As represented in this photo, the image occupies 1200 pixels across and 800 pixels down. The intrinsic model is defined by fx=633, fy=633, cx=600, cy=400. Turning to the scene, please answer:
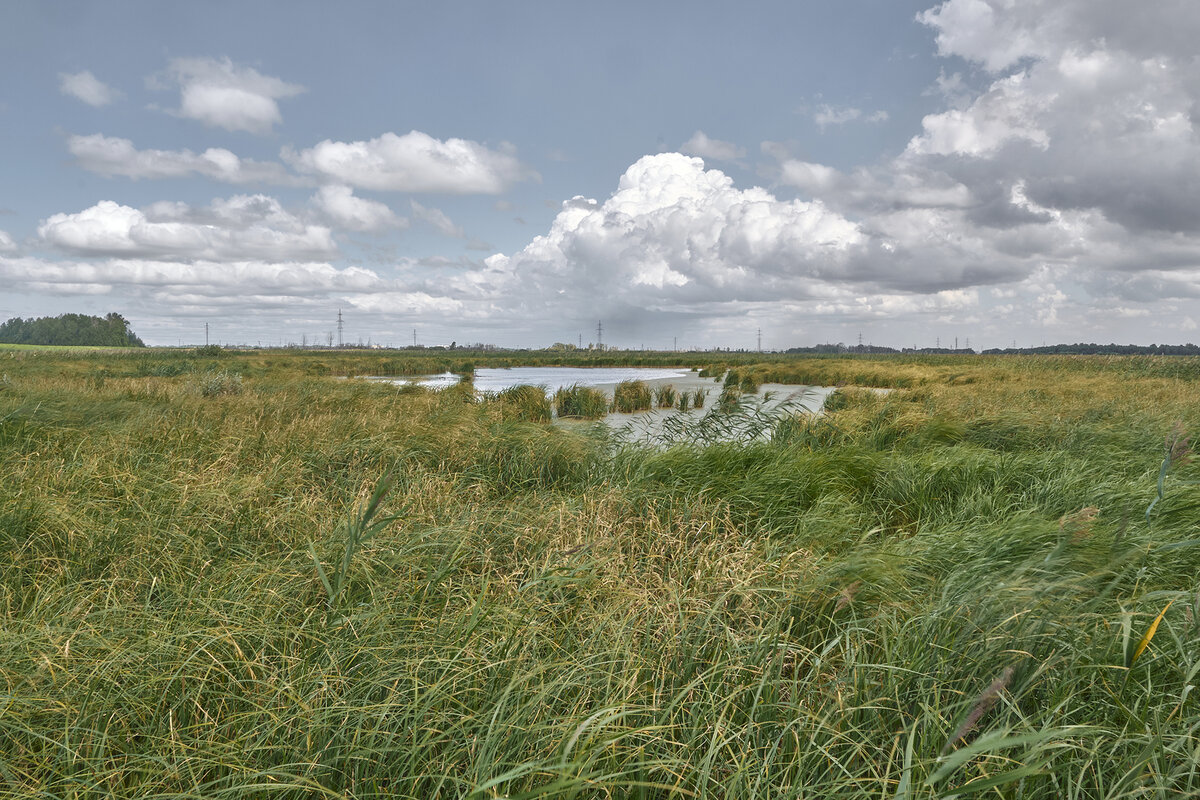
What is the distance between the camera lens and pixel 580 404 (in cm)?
1492

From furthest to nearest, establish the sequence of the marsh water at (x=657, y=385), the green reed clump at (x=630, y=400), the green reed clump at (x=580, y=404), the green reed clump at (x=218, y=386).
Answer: the green reed clump at (x=630, y=400)
the green reed clump at (x=580, y=404)
the green reed clump at (x=218, y=386)
the marsh water at (x=657, y=385)

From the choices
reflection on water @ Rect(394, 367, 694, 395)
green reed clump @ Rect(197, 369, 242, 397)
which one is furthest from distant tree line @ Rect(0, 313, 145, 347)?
green reed clump @ Rect(197, 369, 242, 397)

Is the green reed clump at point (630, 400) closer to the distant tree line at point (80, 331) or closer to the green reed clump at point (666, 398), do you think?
the green reed clump at point (666, 398)

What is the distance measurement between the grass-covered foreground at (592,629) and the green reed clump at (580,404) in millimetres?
8380

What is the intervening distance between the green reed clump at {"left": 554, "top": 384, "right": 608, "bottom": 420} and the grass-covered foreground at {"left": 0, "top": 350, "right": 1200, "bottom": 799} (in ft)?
27.5

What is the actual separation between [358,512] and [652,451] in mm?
3391

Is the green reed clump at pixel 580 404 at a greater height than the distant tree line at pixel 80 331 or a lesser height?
lesser

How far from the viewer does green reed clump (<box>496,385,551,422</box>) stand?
1130cm

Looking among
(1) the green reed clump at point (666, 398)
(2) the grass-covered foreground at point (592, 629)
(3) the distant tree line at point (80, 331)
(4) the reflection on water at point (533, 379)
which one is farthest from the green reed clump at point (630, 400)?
(3) the distant tree line at point (80, 331)

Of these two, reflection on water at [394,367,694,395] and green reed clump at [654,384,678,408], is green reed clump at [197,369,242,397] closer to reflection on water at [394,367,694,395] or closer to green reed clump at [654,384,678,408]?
reflection on water at [394,367,694,395]

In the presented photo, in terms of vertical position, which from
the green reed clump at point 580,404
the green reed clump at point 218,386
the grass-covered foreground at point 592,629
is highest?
the green reed clump at point 218,386

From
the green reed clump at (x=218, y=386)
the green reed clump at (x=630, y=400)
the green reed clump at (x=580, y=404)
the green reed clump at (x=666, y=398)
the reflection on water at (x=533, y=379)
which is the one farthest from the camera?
the reflection on water at (x=533, y=379)

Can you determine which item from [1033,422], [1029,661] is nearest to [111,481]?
[1029,661]

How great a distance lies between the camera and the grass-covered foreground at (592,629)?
78.2 inches
